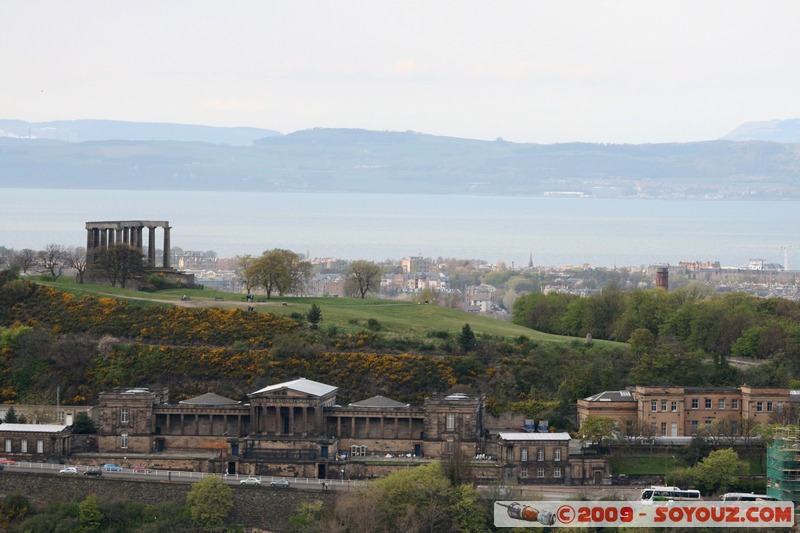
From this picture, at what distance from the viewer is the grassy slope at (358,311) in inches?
3996

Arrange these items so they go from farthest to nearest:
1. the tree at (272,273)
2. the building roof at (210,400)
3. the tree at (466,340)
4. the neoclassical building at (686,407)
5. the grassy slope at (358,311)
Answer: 1. the tree at (272,273)
2. the grassy slope at (358,311)
3. the tree at (466,340)
4. the neoclassical building at (686,407)
5. the building roof at (210,400)

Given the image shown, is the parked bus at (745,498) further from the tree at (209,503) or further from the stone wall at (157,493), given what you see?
the tree at (209,503)

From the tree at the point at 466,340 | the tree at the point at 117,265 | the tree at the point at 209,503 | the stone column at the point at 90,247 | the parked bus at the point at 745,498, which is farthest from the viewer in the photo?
the stone column at the point at 90,247

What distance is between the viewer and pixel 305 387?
8488 cm

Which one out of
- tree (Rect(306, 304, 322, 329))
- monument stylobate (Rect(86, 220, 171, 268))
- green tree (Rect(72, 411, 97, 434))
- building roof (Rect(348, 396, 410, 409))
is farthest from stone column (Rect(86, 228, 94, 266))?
building roof (Rect(348, 396, 410, 409))

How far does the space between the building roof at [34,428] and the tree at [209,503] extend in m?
9.76

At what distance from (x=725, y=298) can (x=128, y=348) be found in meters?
41.8

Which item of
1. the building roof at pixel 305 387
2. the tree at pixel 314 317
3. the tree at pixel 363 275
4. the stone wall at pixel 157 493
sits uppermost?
the tree at pixel 363 275

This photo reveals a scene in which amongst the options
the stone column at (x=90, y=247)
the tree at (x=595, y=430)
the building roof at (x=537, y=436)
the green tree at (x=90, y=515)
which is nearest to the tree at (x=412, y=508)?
the building roof at (x=537, y=436)

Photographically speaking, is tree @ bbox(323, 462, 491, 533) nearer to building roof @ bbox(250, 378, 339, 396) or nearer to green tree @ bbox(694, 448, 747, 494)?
building roof @ bbox(250, 378, 339, 396)

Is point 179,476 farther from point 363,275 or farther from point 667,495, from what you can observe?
point 363,275

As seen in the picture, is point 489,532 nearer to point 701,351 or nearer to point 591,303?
point 701,351

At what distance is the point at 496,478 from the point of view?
78.8 meters

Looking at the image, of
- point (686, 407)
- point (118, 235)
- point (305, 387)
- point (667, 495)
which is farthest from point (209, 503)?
point (118, 235)
